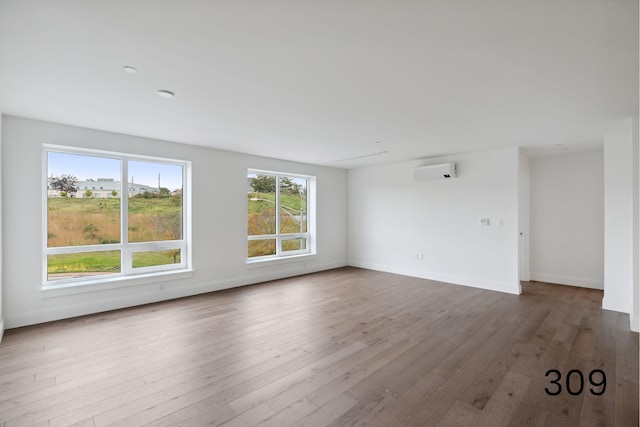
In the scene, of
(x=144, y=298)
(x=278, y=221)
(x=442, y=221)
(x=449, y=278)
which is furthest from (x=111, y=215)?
(x=449, y=278)

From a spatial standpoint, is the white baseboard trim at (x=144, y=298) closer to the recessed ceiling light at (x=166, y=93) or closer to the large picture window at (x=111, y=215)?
the large picture window at (x=111, y=215)

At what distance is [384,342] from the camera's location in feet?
10.2

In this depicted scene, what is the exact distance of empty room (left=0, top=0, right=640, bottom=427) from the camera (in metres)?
1.91

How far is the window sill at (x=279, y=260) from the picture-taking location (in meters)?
5.72

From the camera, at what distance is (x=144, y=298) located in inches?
173

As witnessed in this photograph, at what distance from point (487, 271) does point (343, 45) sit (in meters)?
4.84

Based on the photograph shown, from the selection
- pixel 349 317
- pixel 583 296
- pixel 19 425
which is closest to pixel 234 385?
pixel 19 425

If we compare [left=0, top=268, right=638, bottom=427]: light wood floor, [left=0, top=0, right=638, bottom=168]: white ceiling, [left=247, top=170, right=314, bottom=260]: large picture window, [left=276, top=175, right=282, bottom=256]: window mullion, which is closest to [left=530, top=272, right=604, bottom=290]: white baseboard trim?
[left=0, top=268, right=638, bottom=427]: light wood floor

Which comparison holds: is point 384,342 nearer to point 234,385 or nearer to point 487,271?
point 234,385

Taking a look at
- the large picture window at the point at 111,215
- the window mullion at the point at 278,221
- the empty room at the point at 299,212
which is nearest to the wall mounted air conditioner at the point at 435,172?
the empty room at the point at 299,212

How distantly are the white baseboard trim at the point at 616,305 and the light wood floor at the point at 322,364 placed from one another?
0.38 ft

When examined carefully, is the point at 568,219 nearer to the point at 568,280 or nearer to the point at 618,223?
the point at 568,280

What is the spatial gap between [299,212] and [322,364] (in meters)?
4.46

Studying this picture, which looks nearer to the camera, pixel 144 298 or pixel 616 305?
pixel 616 305
